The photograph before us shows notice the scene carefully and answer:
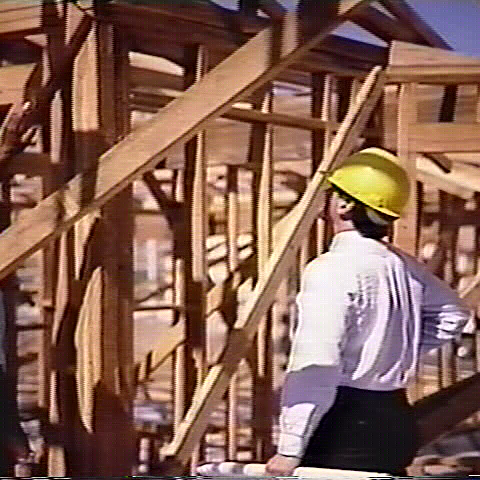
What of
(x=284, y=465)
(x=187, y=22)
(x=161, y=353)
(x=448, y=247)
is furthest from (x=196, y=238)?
(x=448, y=247)

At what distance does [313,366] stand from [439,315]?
583 millimetres

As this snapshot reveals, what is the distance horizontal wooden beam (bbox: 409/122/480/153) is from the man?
1.20m

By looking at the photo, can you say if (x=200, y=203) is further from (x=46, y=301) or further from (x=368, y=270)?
(x=368, y=270)

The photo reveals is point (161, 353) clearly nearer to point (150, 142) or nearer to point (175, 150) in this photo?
point (175, 150)

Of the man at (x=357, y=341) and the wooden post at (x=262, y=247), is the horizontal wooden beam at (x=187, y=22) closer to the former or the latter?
the wooden post at (x=262, y=247)

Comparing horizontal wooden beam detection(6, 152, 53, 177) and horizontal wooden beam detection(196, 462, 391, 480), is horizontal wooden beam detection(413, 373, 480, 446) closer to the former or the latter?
horizontal wooden beam detection(196, 462, 391, 480)

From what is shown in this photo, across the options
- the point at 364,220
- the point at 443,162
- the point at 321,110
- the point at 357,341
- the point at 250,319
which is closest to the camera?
the point at 357,341

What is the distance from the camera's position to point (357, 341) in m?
2.63

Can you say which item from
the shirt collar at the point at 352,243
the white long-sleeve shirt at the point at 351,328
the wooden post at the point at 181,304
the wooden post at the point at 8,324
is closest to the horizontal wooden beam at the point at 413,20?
the wooden post at the point at 181,304

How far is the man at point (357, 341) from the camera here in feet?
8.27

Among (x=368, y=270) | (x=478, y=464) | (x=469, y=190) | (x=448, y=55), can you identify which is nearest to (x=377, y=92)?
(x=448, y=55)

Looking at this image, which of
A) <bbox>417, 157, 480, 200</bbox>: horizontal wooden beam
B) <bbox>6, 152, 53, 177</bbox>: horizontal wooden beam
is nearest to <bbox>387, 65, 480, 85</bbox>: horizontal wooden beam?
<bbox>417, 157, 480, 200</bbox>: horizontal wooden beam

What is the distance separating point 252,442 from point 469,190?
1.68 meters

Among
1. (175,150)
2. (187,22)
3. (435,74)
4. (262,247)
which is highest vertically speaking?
(187,22)
